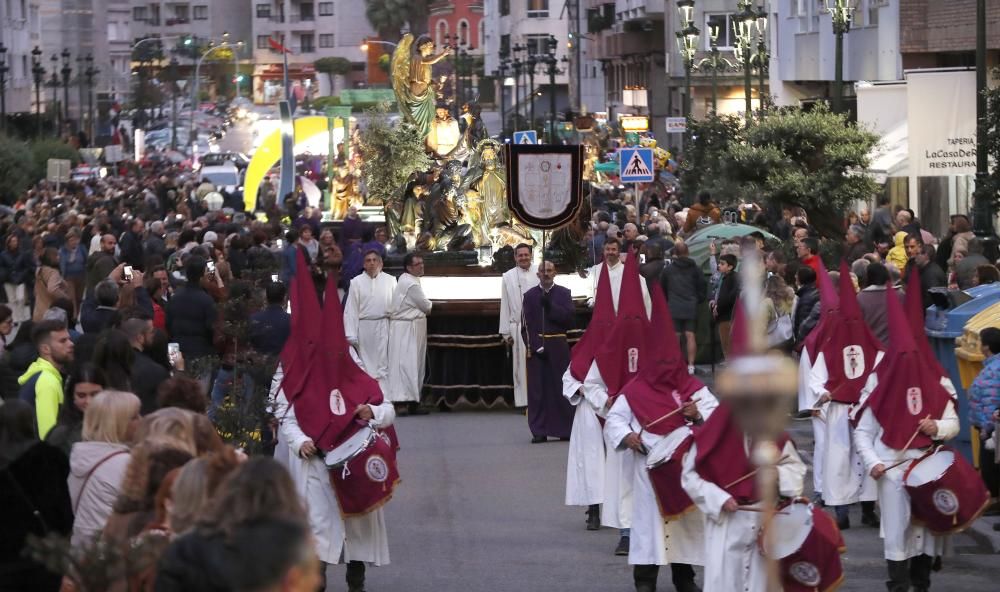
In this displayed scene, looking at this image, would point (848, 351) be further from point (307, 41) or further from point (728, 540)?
point (307, 41)

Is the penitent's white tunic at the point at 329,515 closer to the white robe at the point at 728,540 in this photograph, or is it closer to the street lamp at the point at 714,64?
the white robe at the point at 728,540

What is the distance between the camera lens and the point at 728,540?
866 centimetres

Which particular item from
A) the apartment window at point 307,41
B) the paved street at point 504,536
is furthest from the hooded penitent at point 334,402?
the apartment window at point 307,41

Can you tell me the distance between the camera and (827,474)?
1239 centimetres

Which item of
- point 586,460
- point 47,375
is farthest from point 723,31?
point 47,375

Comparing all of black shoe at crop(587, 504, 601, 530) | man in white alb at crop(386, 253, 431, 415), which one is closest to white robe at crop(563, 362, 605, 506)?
black shoe at crop(587, 504, 601, 530)

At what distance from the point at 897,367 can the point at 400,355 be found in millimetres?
9750

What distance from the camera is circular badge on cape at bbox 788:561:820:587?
845cm

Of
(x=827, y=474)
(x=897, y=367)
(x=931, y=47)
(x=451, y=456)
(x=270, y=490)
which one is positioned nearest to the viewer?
(x=270, y=490)

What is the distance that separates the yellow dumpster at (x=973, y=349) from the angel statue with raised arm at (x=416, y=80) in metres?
11.8

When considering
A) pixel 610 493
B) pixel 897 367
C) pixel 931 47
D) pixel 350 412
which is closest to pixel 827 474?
pixel 610 493

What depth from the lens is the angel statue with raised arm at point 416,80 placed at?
24141mm

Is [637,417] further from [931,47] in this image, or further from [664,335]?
[931,47]

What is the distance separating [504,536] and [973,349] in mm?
3275
